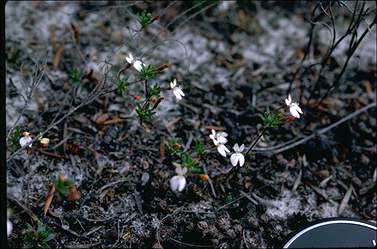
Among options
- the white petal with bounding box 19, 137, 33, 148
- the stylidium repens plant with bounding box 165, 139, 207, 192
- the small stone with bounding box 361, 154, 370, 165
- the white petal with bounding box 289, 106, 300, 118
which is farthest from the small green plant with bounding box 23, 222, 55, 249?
the small stone with bounding box 361, 154, 370, 165

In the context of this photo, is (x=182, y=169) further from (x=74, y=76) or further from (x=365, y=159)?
(x=365, y=159)

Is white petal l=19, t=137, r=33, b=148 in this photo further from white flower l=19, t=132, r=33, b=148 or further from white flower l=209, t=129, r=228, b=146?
white flower l=209, t=129, r=228, b=146

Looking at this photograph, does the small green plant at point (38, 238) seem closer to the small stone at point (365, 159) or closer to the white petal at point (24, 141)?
the white petal at point (24, 141)

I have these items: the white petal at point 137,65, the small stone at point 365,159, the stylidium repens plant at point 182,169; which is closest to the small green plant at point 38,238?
the stylidium repens plant at point 182,169

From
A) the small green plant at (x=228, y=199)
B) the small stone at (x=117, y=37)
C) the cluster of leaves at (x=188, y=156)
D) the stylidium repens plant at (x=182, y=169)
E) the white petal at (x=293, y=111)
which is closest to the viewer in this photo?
the stylidium repens plant at (x=182, y=169)

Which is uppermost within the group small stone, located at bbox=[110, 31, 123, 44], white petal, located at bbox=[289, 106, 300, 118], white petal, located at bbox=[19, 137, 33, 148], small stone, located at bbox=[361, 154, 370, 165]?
white petal, located at bbox=[289, 106, 300, 118]

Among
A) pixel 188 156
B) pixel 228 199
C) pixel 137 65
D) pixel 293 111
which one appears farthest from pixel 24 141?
pixel 293 111

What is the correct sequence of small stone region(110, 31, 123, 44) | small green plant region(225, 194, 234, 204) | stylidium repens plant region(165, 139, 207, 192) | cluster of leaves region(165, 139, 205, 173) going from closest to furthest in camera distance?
stylidium repens plant region(165, 139, 207, 192) < cluster of leaves region(165, 139, 205, 173) < small green plant region(225, 194, 234, 204) < small stone region(110, 31, 123, 44)

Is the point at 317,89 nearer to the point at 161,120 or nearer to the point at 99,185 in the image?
the point at 161,120
